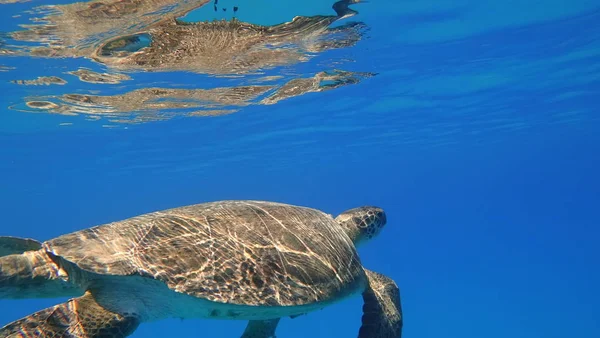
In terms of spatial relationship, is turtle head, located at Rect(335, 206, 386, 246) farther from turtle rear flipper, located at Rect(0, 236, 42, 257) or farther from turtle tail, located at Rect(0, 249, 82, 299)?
turtle rear flipper, located at Rect(0, 236, 42, 257)

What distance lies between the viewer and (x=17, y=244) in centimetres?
491

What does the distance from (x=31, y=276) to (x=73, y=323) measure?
67 cm

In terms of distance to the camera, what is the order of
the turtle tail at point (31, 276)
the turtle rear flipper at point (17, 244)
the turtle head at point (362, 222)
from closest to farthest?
the turtle tail at point (31, 276) → the turtle rear flipper at point (17, 244) → the turtle head at point (362, 222)

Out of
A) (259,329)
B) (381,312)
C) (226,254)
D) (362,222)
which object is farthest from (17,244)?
(362,222)

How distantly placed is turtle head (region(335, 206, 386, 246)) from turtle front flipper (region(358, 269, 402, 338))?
4.45ft

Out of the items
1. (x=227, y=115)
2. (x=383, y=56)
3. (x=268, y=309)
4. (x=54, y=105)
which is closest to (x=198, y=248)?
(x=268, y=309)

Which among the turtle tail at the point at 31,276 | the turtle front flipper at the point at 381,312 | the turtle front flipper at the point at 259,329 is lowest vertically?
the turtle front flipper at the point at 259,329

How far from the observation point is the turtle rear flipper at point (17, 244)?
16.0ft

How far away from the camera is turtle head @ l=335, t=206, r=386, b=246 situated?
8039mm

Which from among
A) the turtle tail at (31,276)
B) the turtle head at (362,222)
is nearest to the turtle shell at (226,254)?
the turtle tail at (31,276)

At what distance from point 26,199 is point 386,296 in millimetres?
66397

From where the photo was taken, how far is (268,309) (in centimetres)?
496

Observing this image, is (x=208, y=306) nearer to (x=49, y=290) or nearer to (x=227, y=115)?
(x=49, y=290)

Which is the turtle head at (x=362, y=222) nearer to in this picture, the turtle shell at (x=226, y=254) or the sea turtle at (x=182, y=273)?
the turtle shell at (x=226, y=254)
